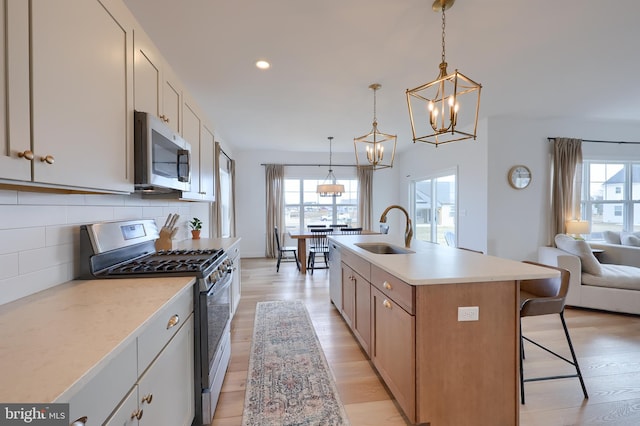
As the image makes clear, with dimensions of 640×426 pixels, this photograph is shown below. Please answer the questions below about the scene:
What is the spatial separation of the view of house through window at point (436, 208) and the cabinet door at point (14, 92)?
546 cm

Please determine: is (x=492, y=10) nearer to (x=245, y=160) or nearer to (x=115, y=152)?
(x=115, y=152)

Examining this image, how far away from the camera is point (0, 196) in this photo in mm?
1081

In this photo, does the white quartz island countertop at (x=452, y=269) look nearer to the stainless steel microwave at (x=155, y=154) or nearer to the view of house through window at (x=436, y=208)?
the stainless steel microwave at (x=155, y=154)

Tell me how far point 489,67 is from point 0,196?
3.65 m

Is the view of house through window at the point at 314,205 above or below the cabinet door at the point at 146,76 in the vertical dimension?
below

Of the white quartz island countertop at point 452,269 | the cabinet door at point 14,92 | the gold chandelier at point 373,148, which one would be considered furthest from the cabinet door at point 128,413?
the gold chandelier at point 373,148

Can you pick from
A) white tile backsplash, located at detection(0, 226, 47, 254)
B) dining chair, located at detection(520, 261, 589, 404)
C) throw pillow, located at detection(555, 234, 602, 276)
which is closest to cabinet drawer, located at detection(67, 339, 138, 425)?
white tile backsplash, located at detection(0, 226, 47, 254)

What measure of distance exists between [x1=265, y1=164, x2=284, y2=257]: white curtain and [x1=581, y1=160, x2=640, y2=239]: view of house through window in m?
5.83

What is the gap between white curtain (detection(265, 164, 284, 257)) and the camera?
666 cm

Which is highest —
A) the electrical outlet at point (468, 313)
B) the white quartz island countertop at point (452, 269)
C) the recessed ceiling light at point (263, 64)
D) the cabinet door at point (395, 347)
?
the recessed ceiling light at point (263, 64)

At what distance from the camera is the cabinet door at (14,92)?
0.79m

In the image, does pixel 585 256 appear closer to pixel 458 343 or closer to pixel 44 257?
pixel 458 343

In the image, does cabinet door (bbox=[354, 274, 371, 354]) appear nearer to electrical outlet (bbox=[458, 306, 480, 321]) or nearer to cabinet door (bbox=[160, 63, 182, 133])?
electrical outlet (bbox=[458, 306, 480, 321])

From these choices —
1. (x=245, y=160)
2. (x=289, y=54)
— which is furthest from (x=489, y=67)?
(x=245, y=160)
